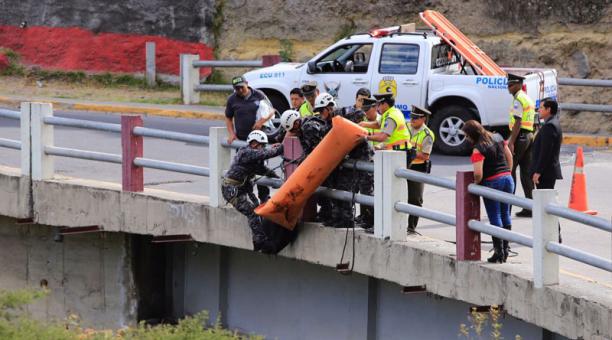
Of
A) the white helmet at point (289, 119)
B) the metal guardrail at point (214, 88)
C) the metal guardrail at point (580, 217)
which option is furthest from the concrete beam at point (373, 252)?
the metal guardrail at point (214, 88)

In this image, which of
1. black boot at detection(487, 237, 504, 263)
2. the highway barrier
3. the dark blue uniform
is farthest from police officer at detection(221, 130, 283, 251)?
the highway barrier

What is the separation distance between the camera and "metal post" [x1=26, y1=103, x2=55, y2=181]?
1417 centimetres

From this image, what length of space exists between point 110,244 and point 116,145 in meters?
6.36

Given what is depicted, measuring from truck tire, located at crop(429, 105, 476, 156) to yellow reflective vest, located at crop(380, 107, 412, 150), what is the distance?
659cm

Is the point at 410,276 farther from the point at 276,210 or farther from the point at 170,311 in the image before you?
the point at 170,311

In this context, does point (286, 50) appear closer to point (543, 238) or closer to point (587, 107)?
point (587, 107)

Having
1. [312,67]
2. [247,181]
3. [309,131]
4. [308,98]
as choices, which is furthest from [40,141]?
[312,67]

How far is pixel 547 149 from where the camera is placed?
12.4 m

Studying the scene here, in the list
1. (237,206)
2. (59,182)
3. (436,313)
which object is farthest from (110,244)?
(436,313)

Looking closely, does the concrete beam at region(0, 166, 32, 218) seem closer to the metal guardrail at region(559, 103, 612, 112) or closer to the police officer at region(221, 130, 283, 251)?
the police officer at region(221, 130, 283, 251)

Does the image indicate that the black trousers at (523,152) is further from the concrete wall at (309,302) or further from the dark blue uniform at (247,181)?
the dark blue uniform at (247,181)

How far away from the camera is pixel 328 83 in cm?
1933

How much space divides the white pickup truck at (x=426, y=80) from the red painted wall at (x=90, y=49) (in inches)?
339

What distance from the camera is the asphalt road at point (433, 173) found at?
1236cm
